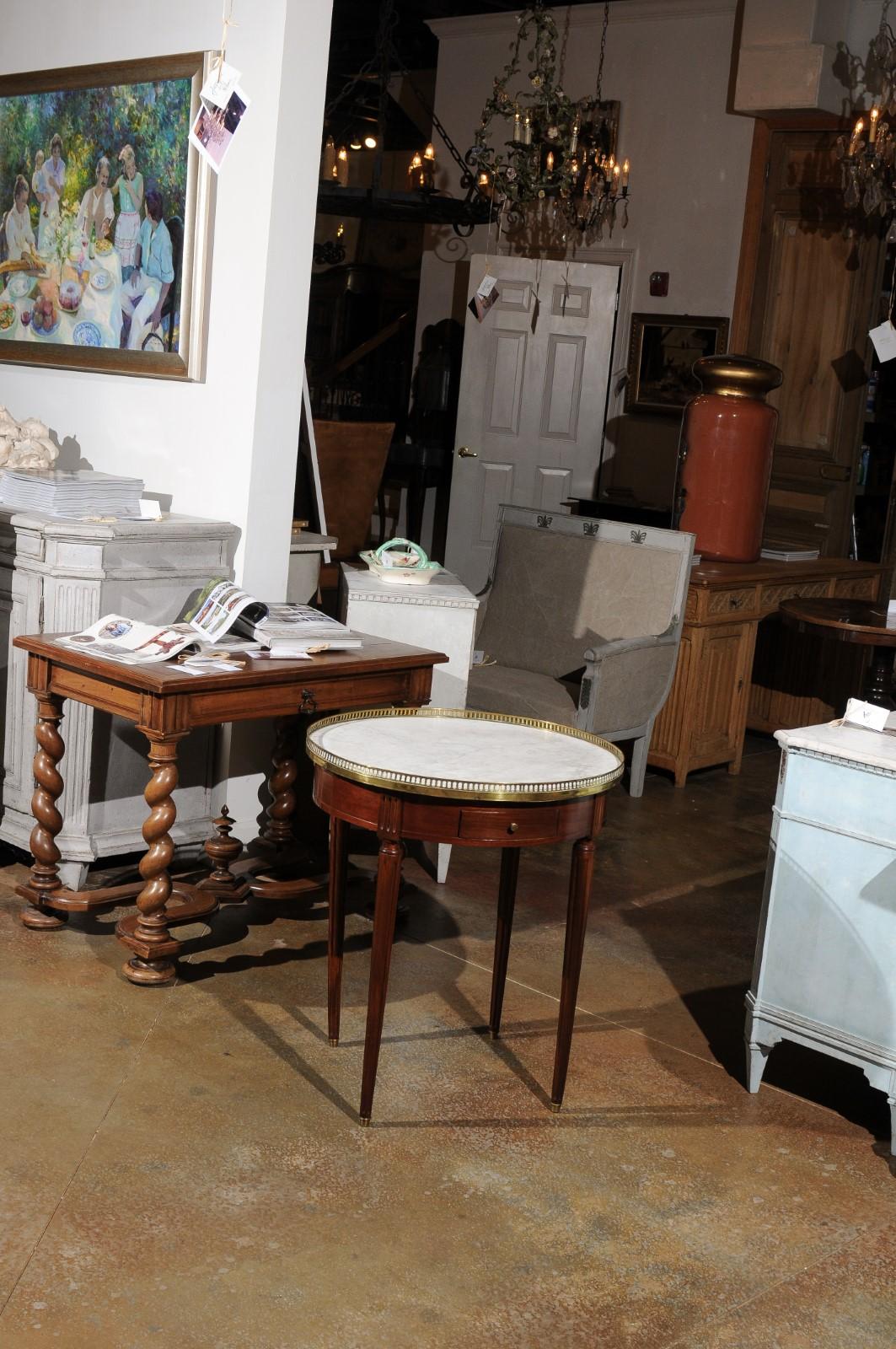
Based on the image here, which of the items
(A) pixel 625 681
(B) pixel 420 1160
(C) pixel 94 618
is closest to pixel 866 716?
(B) pixel 420 1160

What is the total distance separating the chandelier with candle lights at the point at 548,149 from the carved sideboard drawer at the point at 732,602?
2.90m

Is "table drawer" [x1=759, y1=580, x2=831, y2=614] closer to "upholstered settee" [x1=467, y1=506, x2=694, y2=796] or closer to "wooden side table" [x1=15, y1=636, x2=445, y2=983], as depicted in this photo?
"upholstered settee" [x1=467, y1=506, x2=694, y2=796]

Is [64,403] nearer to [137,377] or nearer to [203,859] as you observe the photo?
[137,377]

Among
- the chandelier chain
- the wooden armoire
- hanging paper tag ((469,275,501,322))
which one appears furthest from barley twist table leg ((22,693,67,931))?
the chandelier chain

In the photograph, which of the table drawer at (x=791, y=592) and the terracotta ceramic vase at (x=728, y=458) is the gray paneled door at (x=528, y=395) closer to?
the terracotta ceramic vase at (x=728, y=458)

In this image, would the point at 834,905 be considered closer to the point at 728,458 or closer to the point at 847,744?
the point at 847,744

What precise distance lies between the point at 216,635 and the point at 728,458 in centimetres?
327

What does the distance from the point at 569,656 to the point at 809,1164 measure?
2.89 metres

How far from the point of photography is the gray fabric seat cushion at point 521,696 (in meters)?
4.99

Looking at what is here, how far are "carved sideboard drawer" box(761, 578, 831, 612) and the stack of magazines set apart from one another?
2964 mm

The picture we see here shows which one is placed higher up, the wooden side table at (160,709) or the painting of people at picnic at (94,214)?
the painting of people at picnic at (94,214)

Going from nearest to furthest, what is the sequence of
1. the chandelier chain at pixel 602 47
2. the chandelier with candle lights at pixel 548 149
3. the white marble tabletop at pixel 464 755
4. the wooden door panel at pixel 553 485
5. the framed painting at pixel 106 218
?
the white marble tabletop at pixel 464 755
the framed painting at pixel 106 218
the chandelier with candle lights at pixel 548 149
the chandelier chain at pixel 602 47
the wooden door panel at pixel 553 485

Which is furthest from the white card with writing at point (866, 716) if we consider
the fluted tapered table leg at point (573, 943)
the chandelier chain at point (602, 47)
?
the chandelier chain at point (602, 47)

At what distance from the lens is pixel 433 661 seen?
372cm
